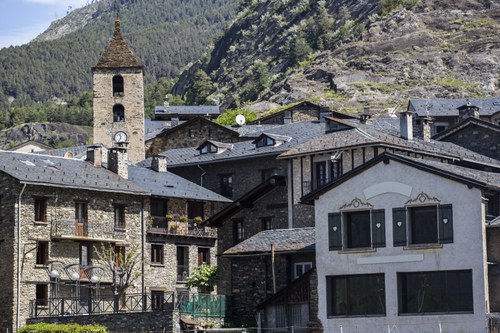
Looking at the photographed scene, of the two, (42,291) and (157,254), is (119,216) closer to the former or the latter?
(157,254)

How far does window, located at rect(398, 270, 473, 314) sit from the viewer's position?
49.3 m

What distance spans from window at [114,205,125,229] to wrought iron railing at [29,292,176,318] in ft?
18.4

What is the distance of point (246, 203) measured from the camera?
2734 inches

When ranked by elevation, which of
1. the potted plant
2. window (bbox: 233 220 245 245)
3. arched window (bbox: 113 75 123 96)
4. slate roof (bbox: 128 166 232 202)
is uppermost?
arched window (bbox: 113 75 123 96)

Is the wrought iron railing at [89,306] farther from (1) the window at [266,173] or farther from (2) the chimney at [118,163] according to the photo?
(1) the window at [266,173]

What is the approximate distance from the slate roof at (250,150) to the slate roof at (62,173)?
7.43 meters

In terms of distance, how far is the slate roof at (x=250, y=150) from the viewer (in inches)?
3078

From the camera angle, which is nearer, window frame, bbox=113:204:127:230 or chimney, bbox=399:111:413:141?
chimney, bbox=399:111:413:141

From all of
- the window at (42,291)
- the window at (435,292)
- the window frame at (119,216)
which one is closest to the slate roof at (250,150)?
the window frame at (119,216)

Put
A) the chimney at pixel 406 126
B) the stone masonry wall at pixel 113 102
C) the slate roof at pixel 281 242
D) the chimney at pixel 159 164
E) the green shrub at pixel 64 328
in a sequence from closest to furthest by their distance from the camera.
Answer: the green shrub at pixel 64 328
the slate roof at pixel 281 242
the chimney at pixel 406 126
the chimney at pixel 159 164
the stone masonry wall at pixel 113 102

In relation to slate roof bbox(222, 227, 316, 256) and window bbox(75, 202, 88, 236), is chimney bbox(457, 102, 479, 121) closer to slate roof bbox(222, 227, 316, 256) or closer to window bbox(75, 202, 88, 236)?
window bbox(75, 202, 88, 236)

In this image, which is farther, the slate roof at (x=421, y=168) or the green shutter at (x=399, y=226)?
the green shutter at (x=399, y=226)

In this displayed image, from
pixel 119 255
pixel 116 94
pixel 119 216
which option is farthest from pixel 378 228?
pixel 116 94

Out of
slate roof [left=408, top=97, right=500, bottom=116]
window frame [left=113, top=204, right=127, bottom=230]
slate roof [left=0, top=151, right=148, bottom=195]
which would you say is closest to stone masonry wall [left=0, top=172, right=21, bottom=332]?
slate roof [left=0, top=151, right=148, bottom=195]
